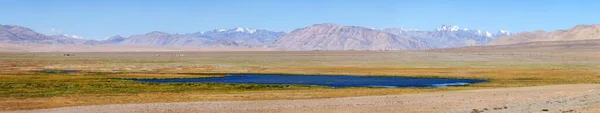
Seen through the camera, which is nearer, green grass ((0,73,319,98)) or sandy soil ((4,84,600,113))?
sandy soil ((4,84,600,113))

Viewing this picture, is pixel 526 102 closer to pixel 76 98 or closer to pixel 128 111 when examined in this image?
pixel 128 111

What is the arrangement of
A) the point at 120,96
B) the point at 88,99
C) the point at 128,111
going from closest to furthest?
the point at 128,111, the point at 88,99, the point at 120,96

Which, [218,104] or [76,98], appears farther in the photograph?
[76,98]

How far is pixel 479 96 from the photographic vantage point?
4497cm

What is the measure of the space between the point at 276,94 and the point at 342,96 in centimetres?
447

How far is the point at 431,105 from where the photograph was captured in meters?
39.1

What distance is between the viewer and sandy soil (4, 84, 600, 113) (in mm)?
36250

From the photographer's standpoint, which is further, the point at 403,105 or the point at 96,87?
the point at 96,87

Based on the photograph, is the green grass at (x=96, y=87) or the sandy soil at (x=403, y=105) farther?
the green grass at (x=96, y=87)

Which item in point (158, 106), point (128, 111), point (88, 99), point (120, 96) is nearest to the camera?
point (128, 111)

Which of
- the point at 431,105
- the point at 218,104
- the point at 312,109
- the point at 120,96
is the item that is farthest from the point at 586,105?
the point at 120,96

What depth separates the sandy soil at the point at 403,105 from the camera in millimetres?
36250

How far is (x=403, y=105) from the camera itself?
1544 inches

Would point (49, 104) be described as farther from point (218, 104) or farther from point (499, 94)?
point (499, 94)
